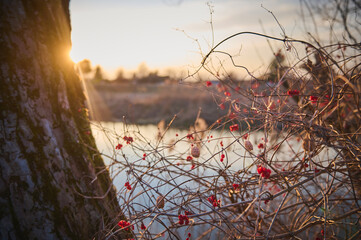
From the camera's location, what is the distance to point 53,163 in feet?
4.09

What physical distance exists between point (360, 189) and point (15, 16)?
2.00m

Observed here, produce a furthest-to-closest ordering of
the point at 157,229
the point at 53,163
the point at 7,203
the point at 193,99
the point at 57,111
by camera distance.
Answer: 1. the point at 193,99
2. the point at 157,229
3. the point at 57,111
4. the point at 53,163
5. the point at 7,203

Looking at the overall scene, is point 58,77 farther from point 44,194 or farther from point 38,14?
point 44,194

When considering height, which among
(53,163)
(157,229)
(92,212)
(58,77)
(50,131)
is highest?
(58,77)

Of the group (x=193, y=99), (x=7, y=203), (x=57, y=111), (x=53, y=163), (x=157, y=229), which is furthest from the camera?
(x=193, y=99)

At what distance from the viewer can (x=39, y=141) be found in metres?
1.23

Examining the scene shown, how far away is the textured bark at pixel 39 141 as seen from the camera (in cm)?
114

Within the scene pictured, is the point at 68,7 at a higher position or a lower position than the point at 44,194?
higher

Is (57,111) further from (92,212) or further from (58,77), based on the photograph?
(92,212)

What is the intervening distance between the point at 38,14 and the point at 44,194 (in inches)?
35.3

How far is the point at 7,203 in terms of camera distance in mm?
1124

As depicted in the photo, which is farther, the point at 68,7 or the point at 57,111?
the point at 68,7

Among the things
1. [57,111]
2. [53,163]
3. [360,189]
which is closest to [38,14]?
[57,111]

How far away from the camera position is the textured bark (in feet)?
3.74
